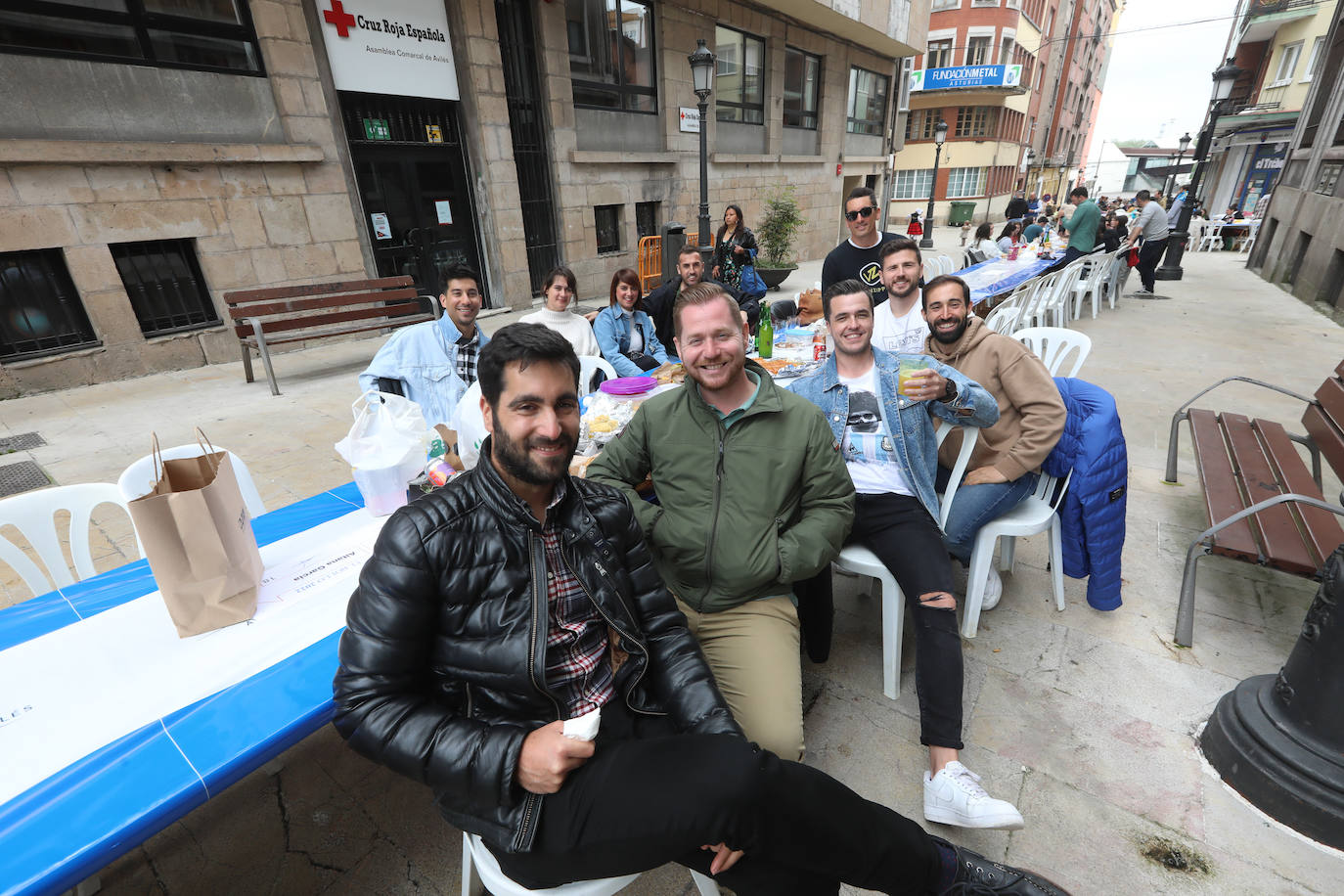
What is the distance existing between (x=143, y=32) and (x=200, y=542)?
7.88m

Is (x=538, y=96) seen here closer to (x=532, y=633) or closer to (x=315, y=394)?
(x=315, y=394)

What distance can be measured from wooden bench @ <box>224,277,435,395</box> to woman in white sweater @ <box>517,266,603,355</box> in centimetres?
372

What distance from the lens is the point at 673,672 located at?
1.61 meters

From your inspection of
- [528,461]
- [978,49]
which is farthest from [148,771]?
[978,49]

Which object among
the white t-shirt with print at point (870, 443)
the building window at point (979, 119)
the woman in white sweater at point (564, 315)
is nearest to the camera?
the white t-shirt with print at point (870, 443)

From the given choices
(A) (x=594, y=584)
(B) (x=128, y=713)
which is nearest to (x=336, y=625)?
(B) (x=128, y=713)

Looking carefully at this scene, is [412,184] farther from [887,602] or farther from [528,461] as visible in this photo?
[887,602]

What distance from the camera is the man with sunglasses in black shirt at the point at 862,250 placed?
4.52 meters

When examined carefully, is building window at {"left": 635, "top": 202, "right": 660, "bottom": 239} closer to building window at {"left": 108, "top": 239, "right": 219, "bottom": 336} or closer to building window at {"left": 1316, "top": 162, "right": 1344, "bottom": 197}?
building window at {"left": 108, "top": 239, "right": 219, "bottom": 336}

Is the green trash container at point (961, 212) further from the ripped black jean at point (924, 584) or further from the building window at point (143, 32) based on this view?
the ripped black jean at point (924, 584)

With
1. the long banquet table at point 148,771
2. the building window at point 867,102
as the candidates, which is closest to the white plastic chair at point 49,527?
the long banquet table at point 148,771

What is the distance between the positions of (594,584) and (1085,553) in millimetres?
2507

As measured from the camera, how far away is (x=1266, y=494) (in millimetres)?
2766

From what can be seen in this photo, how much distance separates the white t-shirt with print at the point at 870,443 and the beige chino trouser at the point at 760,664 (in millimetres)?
746
